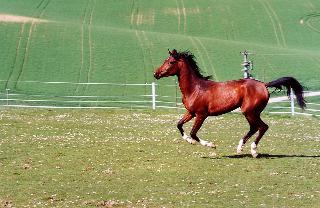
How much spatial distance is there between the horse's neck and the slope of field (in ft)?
84.4

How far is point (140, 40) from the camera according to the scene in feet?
229

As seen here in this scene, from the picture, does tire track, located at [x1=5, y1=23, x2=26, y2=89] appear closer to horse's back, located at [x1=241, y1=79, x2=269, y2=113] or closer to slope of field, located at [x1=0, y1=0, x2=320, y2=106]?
slope of field, located at [x1=0, y1=0, x2=320, y2=106]

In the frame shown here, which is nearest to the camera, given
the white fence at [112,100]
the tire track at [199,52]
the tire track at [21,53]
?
the white fence at [112,100]

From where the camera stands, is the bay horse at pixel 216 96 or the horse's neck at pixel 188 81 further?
the horse's neck at pixel 188 81

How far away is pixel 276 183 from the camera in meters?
16.5

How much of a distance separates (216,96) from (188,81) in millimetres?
1063

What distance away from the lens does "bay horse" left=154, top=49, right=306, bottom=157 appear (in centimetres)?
2002

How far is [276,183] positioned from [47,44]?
A: 52507 mm

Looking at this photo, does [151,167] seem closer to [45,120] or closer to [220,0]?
[45,120]

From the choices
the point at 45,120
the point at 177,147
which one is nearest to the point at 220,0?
the point at 45,120

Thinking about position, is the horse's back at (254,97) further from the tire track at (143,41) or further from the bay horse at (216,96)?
the tire track at (143,41)

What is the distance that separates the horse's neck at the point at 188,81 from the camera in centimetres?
2067

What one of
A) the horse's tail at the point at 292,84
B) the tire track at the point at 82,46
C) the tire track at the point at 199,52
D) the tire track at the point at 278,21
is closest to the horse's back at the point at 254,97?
the horse's tail at the point at 292,84

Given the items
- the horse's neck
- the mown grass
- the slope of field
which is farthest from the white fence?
the horse's neck
